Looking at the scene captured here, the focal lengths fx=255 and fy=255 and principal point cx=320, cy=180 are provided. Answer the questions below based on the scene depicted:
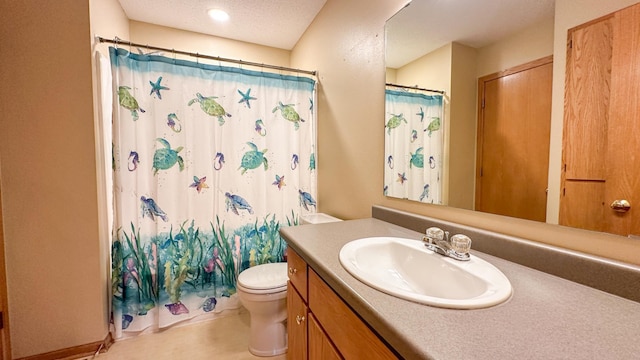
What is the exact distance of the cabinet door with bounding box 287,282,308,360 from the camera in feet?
3.40

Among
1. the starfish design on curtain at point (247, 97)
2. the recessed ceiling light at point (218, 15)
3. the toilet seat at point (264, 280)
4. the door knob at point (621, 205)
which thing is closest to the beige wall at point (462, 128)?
the door knob at point (621, 205)

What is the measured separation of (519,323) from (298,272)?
0.78 m

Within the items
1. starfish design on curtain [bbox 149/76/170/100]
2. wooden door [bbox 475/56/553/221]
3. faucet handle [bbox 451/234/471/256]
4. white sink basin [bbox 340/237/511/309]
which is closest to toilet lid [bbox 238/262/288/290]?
white sink basin [bbox 340/237/511/309]

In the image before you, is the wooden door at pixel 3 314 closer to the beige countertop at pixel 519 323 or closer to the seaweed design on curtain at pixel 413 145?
the beige countertop at pixel 519 323

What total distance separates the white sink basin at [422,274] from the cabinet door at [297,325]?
0.34 m

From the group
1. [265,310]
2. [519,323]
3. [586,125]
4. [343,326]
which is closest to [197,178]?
[265,310]

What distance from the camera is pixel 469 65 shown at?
100cm

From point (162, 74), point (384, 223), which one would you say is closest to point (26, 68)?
point (162, 74)

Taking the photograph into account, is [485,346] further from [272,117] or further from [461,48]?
[272,117]

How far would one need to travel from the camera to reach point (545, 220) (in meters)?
0.78

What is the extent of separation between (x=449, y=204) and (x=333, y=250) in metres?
0.54

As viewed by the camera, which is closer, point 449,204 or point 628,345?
point 628,345

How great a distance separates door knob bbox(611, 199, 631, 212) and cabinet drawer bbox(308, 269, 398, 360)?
69cm

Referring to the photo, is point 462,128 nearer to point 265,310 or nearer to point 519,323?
point 519,323
